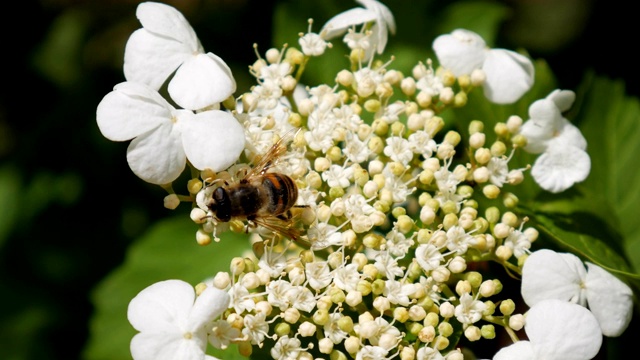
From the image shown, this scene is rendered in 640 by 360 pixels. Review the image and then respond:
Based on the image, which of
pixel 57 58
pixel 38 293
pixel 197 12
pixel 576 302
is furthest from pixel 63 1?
pixel 576 302

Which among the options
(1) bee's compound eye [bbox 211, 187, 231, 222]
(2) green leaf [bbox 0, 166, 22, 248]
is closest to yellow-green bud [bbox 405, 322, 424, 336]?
(1) bee's compound eye [bbox 211, 187, 231, 222]

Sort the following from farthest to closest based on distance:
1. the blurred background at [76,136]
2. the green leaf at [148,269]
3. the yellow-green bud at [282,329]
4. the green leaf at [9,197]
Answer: the green leaf at [9,197]
the blurred background at [76,136]
the green leaf at [148,269]
the yellow-green bud at [282,329]

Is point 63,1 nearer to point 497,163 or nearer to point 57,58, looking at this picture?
point 57,58

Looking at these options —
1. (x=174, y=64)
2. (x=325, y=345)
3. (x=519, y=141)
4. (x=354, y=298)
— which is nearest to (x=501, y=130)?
(x=519, y=141)

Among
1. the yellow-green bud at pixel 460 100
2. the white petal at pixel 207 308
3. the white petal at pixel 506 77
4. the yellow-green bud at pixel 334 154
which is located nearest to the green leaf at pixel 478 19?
the white petal at pixel 506 77

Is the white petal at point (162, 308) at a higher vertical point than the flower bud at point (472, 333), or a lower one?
higher

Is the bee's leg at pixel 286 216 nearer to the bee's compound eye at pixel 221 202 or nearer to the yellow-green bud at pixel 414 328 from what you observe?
the bee's compound eye at pixel 221 202
